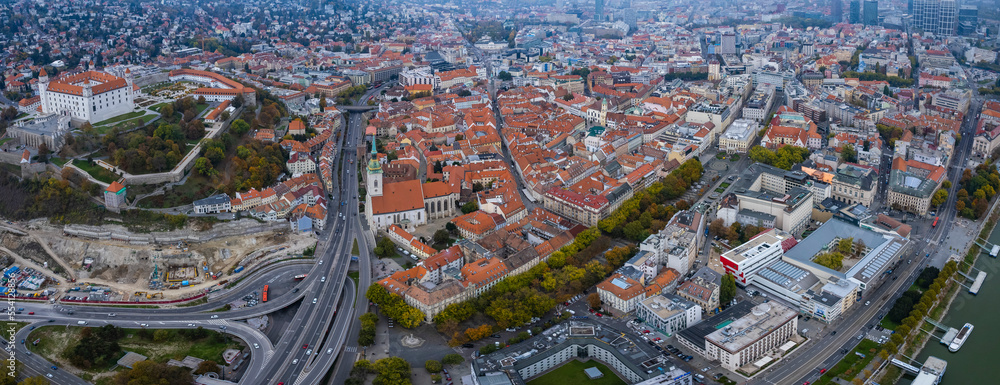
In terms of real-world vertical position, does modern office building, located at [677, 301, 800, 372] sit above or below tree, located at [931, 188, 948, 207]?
below

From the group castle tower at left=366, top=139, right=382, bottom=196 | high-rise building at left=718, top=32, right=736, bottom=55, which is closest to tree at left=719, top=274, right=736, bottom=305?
castle tower at left=366, top=139, right=382, bottom=196

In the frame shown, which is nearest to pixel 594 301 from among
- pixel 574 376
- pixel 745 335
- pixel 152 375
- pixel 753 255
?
pixel 574 376

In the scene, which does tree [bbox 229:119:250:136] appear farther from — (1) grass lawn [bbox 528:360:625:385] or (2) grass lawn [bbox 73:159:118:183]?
(1) grass lawn [bbox 528:360:625:385]

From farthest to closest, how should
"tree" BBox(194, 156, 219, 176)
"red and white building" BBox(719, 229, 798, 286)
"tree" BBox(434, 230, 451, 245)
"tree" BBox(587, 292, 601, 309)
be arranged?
"tree" BBox(194, 156, 219, 176) < "tree" BBox(434, 230, 451, 245) < "red and white building" BBox(719, 229, 798, 286) < "tree" BBox(587, 292, 601, 309)

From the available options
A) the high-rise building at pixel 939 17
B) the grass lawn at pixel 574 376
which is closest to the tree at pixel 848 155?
the grass lawn at pixel 574 376

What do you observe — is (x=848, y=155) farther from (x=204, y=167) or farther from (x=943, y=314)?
(x=204, y=167)

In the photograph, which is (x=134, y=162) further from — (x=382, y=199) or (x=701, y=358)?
(x=701, y=358)
